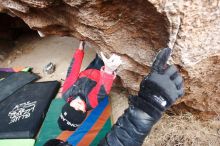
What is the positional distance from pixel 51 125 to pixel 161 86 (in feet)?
3.87

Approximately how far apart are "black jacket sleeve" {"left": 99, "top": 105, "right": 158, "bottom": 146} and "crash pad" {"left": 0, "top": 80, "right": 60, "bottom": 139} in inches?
40.9

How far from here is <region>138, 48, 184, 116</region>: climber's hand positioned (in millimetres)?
1148

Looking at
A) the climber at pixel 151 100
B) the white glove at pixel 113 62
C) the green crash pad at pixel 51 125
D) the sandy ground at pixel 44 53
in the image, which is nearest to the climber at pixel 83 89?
the white glove at pixel 113 62

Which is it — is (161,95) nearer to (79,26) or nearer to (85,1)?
(85,1)

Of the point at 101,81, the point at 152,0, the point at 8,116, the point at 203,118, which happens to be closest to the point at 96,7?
the point at 152,0

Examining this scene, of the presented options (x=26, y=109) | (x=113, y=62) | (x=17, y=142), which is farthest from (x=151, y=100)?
(x=26, y=109)

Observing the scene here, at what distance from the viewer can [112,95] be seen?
2.22m

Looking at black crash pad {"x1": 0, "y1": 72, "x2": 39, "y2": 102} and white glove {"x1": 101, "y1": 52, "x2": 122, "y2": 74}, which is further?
black crash pad {"x1": 0, "y1": 72, "x2": 39, "y2": 102}

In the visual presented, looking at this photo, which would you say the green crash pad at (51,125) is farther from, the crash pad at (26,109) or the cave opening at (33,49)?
the cave opening at (33,49)

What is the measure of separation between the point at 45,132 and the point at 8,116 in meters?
0.33

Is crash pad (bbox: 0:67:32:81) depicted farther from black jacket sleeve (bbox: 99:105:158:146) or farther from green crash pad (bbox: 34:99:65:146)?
black jacket sleeve (bbox: 99:105:158:146)

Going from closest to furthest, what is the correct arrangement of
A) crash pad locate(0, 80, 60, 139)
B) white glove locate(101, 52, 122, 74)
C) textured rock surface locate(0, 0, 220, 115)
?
1. textured rock surface locate(0, 0, 220, 115)
2. white glove locate(101, 52, 122, 74)
3. crash pad locate(0, 80, 60, 139)

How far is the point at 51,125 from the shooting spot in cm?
215

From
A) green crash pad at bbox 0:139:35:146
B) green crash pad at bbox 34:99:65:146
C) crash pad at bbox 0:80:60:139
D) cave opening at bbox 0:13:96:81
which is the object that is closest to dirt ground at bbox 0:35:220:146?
cave opening at bbox 0:13:96:81
